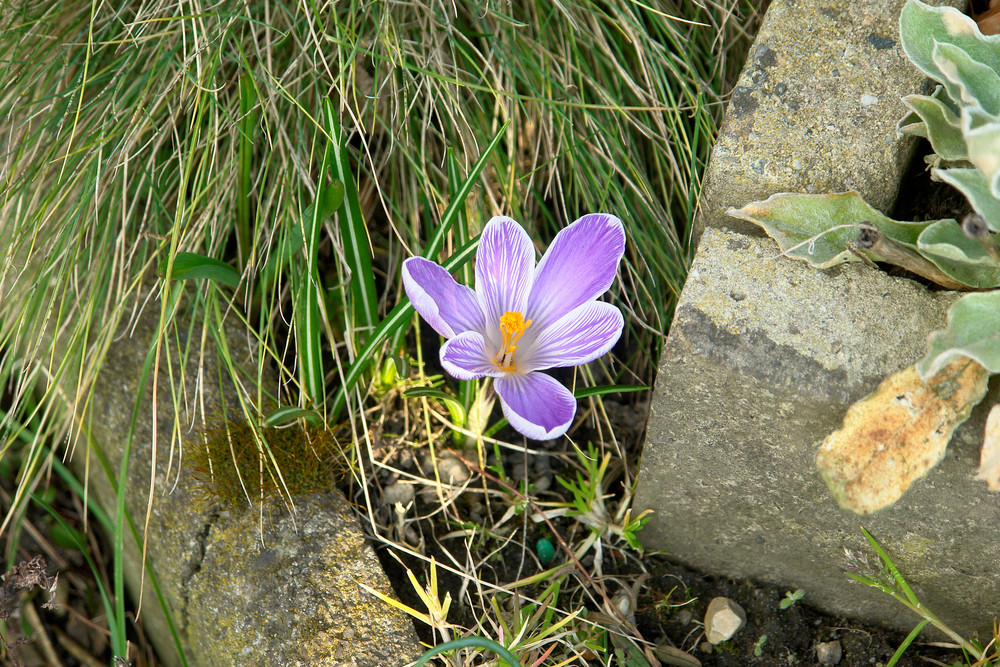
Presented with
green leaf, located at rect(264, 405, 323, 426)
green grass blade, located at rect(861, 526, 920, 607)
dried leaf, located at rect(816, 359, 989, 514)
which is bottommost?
green grass blade, located at rect(861, 526, 920, 607)

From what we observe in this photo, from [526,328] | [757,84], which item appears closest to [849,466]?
[526,328]

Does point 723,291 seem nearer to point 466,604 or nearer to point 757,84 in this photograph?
point 757,84

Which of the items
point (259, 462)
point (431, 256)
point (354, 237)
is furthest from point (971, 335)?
point (259, 462)

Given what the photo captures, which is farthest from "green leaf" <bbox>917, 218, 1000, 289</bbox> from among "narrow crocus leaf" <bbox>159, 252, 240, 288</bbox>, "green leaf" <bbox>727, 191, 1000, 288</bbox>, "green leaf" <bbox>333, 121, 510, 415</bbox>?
"narrow crocus leaf" <bbox>159, 252, 240, 288</bbox>

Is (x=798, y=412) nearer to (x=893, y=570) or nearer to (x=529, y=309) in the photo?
(x=893, y=570)

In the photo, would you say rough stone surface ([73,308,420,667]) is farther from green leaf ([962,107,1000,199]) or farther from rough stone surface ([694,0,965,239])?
green leaf ([962,107,1000,199])

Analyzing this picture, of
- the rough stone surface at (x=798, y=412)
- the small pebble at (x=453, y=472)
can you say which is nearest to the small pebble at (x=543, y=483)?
the small pebble at (x=453, y=472)

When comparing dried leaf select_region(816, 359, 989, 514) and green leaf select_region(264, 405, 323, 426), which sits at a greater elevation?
dried leaf select_region(816, 359, 989, 514)
